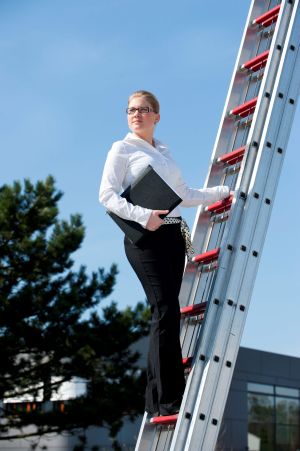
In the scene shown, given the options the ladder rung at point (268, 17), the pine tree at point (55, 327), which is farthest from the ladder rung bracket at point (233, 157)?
the pine tree at point (55, 327)

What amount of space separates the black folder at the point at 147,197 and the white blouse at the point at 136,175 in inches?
2.3

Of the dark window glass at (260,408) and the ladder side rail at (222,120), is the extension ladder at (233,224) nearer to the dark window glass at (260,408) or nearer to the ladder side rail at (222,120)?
→ the ladder side rail at (222,120)

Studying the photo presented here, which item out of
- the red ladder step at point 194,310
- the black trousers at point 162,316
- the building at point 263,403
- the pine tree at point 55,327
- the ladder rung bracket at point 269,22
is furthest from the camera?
the building at point 263,403

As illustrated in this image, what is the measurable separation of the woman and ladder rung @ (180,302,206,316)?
0.57ft

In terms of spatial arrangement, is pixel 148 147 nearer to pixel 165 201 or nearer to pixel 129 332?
pixel 165 201

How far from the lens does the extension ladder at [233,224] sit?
3969mm

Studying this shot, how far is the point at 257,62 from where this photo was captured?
4773 mm

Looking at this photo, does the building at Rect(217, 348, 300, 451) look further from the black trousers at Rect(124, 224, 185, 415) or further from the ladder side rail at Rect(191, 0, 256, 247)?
the black trousers at Rect(124, 224, 185, 415)

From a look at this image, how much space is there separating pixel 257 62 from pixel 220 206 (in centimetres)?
83

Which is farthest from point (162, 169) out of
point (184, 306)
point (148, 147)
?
point (184, 306)

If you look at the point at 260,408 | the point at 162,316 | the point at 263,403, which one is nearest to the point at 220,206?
the point at 162,316

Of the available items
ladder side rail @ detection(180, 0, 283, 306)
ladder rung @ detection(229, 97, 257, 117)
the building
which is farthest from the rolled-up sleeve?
the building

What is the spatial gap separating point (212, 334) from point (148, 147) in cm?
92

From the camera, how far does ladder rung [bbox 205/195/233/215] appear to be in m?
4.42
